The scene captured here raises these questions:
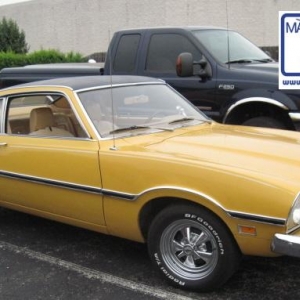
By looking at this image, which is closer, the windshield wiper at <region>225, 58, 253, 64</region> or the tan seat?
the tan seat

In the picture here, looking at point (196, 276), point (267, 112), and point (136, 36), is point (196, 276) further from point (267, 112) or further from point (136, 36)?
point (136, 36)

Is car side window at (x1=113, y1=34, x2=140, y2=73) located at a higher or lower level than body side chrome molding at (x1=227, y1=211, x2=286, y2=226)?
higher

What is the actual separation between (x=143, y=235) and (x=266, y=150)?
1076 mm

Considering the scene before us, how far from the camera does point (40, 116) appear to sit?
463cm

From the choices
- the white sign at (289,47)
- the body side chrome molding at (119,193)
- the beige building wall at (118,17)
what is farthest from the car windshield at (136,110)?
the beige building wall at (118,17)

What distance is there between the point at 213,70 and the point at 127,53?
56.1 inches

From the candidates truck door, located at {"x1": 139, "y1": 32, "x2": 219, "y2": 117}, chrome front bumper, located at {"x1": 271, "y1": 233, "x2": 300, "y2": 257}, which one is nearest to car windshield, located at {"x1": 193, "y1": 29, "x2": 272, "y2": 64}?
truck door, located at {"x1": 139, "y1": 32, "x2": 219, "y2": 117}

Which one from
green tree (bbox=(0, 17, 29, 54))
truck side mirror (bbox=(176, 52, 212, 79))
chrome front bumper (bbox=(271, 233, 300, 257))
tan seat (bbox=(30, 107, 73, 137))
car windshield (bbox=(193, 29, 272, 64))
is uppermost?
green tree (bbox=(0, 17, 29, 54))

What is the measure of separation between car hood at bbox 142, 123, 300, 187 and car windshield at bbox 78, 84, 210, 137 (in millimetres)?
249

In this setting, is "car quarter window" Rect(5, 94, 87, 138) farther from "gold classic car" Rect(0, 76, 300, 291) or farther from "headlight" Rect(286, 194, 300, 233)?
"headlight" Rect(286, 194, 300, 233)

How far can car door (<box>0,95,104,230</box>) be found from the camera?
3771 millimetres

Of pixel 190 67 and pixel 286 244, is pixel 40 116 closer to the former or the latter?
pixel 190 67

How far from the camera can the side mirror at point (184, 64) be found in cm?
616

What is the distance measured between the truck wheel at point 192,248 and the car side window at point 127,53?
3.99m
